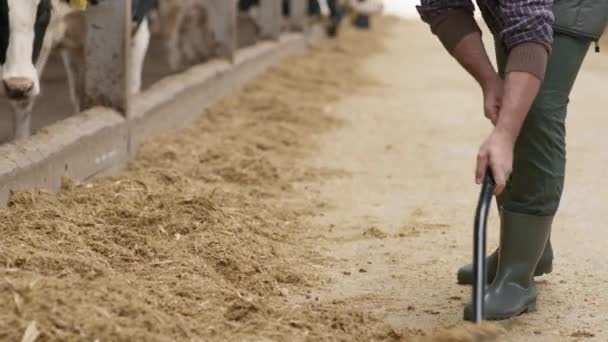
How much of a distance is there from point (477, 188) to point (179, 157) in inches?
61.1

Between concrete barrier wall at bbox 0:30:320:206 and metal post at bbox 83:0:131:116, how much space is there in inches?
4.4

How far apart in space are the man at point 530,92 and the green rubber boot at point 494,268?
25cm

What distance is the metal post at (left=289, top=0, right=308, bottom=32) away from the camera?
15.0 metres

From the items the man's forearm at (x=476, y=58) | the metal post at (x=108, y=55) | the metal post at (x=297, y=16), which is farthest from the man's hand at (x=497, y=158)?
the metal post at (x=297, y=16)

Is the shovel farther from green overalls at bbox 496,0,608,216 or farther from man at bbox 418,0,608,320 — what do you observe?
green overalls at bbox 496,0,608,216

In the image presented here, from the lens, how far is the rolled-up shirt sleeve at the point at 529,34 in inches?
132

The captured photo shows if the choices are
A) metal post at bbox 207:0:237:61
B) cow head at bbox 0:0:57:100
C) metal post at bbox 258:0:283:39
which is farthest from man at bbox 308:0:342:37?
cow head at bbox 0:0:57:100

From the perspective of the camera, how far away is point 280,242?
460 cm

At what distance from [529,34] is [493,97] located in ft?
0.74

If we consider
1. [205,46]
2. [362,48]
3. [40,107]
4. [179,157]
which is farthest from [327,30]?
[179,157]

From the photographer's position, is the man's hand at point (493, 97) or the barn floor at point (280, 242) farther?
the man's hand at point (493, 97)

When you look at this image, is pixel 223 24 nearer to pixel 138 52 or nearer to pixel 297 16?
pixel 138 52

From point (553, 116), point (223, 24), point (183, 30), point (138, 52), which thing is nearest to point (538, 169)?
point (553, 116)

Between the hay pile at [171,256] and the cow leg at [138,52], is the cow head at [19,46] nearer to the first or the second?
the hay pile at [171,256]
